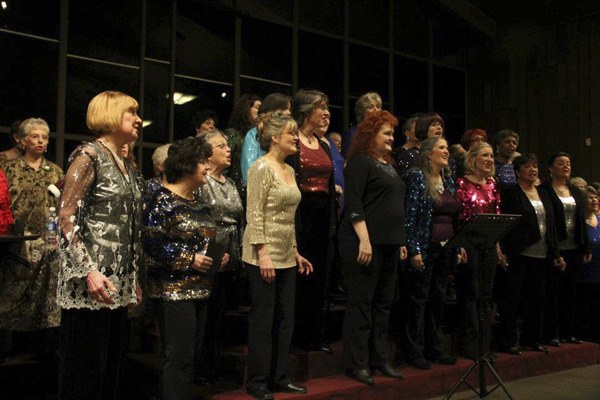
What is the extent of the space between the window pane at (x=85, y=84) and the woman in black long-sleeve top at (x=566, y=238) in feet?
14.5

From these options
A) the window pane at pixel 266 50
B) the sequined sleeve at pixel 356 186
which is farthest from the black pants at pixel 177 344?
the window pane at pixel 266 50

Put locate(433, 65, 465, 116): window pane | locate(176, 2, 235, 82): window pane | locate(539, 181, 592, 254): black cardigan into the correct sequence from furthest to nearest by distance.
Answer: locate(433, 65, 465, 116): window pane, locate(176, 2, 235, 82): window pane, locate(539, 181, 592, 254): black cardigan

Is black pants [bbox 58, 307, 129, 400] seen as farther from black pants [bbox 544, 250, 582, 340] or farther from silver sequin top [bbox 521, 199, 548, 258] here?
black pants [bbox 544, 250, 582, 340]

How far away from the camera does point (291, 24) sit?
8.79 meters

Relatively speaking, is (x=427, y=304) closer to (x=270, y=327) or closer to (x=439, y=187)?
(x=439, y=187)

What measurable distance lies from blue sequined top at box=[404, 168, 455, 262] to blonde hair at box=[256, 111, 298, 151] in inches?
45.1

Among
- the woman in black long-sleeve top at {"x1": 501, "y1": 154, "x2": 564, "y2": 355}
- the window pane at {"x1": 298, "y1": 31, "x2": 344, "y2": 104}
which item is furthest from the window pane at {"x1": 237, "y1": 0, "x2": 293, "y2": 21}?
the woman in black long-sleeve top at {"x1": 501, "y1": 154, "x2": 564, "y2": 355}

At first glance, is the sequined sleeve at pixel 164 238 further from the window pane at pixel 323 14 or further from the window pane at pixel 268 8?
the window pane at pixel 323 14

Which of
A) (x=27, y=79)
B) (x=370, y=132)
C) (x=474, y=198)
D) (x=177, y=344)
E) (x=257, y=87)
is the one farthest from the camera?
(x=257, y=87)

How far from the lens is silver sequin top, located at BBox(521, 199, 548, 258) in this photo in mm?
5285

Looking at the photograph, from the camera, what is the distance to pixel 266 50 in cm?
852

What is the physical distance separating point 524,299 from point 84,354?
155 inches

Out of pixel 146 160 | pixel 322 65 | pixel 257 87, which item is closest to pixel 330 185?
pixel 146 160

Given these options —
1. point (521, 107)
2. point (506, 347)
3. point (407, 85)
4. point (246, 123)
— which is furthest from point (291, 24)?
point (506, 347)
